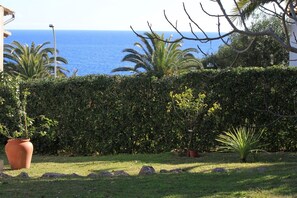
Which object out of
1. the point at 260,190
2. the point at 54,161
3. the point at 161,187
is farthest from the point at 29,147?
the point at 260,190

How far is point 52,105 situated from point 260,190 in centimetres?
978

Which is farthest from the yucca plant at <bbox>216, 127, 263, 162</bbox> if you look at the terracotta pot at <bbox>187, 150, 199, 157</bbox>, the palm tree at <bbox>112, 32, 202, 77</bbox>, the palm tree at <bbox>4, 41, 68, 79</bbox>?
the palm tree at <bbox>4, 41, 68, 79</bbox>

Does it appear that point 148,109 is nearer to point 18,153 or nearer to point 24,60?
point 18,153

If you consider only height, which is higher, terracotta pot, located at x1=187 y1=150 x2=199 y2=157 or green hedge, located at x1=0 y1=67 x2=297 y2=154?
green hedge, located at x1=0 y1=67 x2=297 y2=154

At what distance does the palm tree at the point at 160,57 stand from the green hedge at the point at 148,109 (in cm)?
1926

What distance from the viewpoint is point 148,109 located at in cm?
1505

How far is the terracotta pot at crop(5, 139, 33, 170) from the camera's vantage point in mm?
12141

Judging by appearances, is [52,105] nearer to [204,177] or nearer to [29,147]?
[29,147]

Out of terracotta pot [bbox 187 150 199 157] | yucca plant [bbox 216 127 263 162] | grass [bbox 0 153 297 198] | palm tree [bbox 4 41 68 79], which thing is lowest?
terracotta pot [bbox 187 150 199 157]

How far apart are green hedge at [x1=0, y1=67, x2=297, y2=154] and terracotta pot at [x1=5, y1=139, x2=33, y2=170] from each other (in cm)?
345

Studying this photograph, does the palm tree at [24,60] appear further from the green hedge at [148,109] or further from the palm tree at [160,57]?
the green hedge at [148,109]

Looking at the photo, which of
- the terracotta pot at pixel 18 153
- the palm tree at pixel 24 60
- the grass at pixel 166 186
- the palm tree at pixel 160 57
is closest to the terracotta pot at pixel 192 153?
the grass at pixel 166 186

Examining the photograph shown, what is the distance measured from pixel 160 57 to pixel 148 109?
21856mm

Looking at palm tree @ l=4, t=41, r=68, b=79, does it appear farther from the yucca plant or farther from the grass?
the grass
